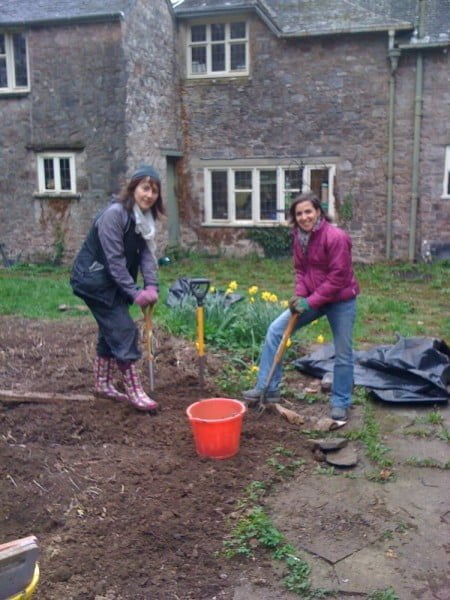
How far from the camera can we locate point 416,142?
15.4 metres

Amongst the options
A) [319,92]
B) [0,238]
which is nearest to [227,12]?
[319,92]

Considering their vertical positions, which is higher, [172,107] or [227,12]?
[227,12]

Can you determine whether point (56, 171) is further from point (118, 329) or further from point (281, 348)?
point (281, 348)

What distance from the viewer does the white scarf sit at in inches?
216

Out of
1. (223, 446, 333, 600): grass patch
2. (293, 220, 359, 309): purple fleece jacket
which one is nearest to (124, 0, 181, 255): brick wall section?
(293, 220, 359, 309): purple fleece jacket

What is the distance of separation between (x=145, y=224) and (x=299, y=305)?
1.40m

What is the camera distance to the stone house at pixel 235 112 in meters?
15.0

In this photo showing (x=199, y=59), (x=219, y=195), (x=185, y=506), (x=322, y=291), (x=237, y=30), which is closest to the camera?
(x=185, y=506)

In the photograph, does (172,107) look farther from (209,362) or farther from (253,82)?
(209,362)

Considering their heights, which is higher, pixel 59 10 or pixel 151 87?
pixel 59 10

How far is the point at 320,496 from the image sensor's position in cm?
449

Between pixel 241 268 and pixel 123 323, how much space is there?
10.3 metres

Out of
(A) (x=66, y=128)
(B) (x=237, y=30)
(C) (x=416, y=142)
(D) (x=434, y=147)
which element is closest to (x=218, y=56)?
(B) (x=237, y=30)

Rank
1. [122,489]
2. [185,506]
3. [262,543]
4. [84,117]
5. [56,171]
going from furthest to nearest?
[56,171] < [84,117] < [122,489] < [185,506] < [262,543]
